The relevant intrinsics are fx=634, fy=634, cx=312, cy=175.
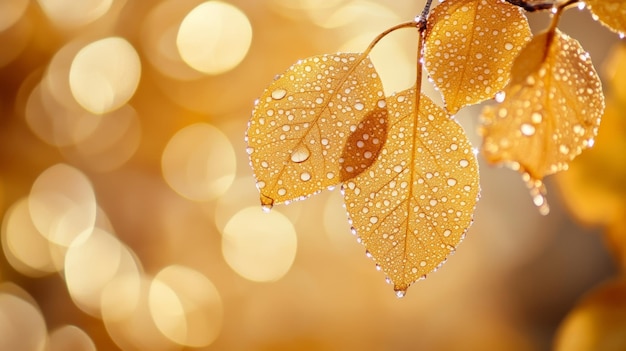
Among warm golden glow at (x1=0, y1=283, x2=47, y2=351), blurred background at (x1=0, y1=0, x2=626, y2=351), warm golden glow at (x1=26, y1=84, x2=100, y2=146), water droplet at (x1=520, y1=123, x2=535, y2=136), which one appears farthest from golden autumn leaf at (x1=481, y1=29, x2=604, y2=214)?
warm golden glow at (x1=0, y1=283, x2=47, y2=351)

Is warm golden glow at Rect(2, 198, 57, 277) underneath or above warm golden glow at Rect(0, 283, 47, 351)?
above

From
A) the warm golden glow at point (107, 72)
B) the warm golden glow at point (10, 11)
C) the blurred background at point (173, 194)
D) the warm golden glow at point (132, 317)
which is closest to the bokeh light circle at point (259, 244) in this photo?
the blurred background at point (173, 194)

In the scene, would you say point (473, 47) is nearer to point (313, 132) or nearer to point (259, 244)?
point (313, 132)

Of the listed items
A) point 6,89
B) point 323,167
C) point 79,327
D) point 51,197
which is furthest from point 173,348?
point 323,167

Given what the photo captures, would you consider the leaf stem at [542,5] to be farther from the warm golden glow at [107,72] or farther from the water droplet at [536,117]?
the warm golden glow at [107,72]

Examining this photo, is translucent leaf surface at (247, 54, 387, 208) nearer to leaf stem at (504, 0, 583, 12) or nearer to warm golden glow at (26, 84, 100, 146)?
leaf stem at (504, 0, 583, 12)

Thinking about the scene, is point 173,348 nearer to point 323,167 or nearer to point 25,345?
point 25,345
